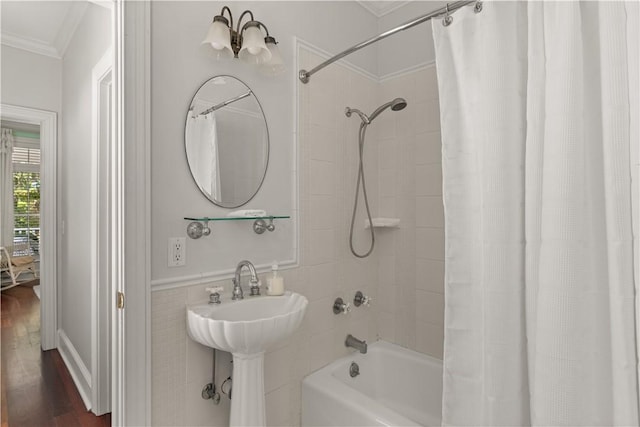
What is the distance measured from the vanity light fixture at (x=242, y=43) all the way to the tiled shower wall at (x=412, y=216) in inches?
37.1

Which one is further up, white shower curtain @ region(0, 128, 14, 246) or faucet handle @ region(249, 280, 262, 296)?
white shower curtain @ region(0, 128, 14, 246)

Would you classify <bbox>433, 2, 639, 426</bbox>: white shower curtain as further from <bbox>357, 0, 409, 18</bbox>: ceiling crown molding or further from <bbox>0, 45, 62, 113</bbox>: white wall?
<bbox>0, 45, 62, 113</bbox>: white wall

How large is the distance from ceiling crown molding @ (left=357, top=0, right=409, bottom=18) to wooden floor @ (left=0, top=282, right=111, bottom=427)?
288 centimetres

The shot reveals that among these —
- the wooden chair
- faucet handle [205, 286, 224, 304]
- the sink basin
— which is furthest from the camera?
the wooden chair

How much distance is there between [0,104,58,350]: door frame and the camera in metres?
1.93

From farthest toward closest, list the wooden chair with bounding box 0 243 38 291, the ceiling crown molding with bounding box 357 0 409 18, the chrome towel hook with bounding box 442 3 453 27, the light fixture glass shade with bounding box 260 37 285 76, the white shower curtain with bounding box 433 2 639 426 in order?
1. the wooden chair with bounding box 0 243 38 291
2. the ceiling crown molding with bounding box 357 0 409 18
3. the light fixture glass shade with bounding box 260 37 285 76
4. the chrome towel hook with bounding box 442 3 453 27
5. the white shower curtain with bounding box 433 2 639 426

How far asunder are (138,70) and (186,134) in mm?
274

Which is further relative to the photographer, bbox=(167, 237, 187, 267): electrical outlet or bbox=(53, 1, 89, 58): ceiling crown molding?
bbox=(53, 1, 89, 58): ceiling crown molding

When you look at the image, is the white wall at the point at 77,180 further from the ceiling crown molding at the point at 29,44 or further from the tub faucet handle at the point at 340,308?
the tub faucet handle at the point at 340,308

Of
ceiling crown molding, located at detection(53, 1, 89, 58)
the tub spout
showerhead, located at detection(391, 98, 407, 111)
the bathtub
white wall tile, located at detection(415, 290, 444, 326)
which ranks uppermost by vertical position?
ceiling crown molding, located at detection(53, 1, 89, 58)

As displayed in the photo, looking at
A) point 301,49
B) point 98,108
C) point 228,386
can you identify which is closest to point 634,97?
point 301,49

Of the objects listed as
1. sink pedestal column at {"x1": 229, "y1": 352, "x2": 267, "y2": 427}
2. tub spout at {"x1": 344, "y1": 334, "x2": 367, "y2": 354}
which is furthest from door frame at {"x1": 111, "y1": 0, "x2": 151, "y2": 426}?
tub spout at {"x1": 344, "y1": 334, "x2": 367, "y2": 354}

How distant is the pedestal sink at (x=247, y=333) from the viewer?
1174 millimetres

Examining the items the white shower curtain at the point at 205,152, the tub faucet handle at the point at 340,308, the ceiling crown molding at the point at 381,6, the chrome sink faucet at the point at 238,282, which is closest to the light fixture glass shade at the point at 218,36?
the white shower curtain at the point at 205,152
